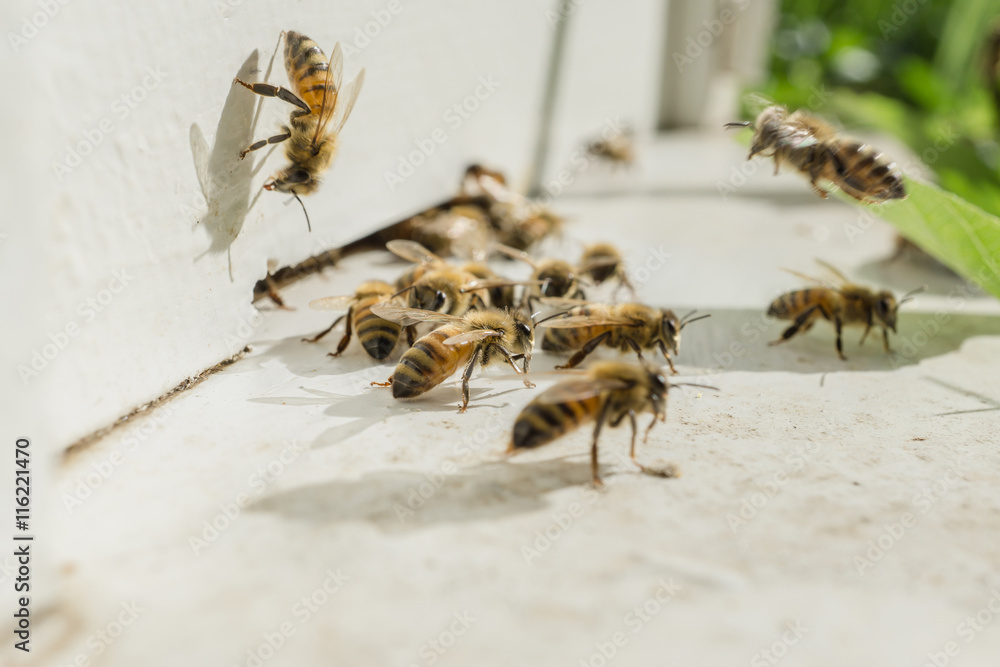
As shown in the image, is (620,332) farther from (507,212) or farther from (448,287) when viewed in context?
(507,212)

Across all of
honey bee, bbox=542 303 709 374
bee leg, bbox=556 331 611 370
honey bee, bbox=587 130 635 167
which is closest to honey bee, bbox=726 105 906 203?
honey bee, bbox=542 303 709 374

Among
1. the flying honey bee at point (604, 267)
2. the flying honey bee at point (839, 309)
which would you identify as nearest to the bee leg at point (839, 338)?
the flying honey bee at point (839, 309)

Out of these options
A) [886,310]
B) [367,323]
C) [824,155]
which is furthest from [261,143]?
[886,310]

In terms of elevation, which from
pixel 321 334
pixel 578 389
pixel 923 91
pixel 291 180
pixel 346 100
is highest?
pixel 923 91

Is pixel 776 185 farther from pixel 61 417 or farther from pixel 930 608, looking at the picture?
pixel 61 417

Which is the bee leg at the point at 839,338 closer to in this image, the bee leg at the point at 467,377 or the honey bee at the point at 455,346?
the honey bee at the point at 455,346

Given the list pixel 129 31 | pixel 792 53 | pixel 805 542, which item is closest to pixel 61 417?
pixel 129 31

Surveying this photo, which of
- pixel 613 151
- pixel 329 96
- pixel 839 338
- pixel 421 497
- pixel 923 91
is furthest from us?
pixel 923 91
